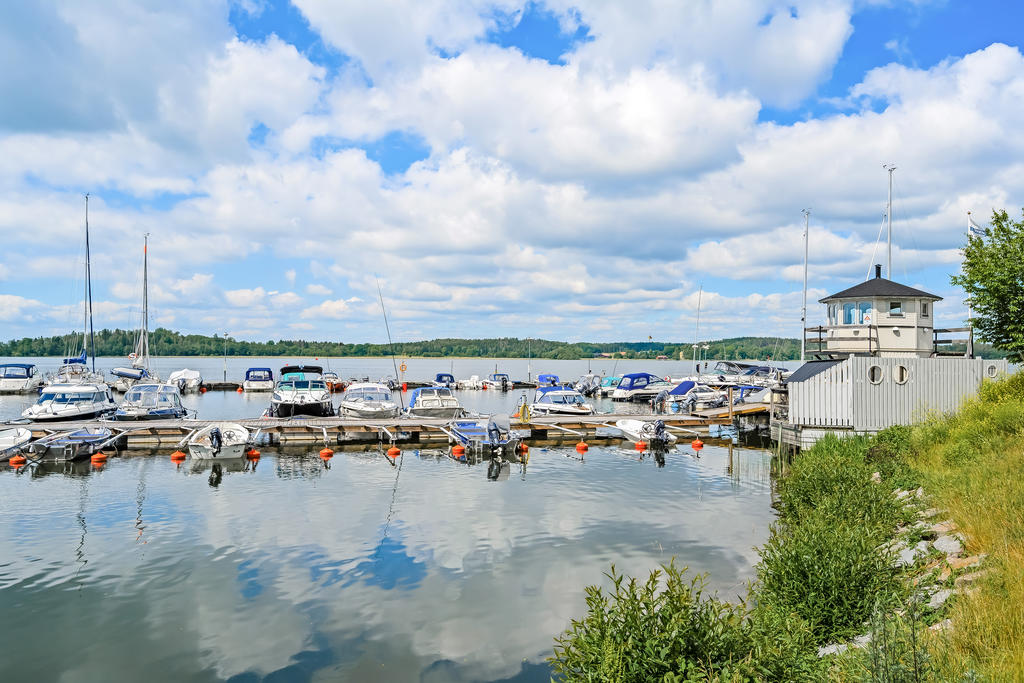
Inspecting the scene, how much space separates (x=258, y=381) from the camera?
7475cm

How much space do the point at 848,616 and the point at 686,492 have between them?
14.9 metres

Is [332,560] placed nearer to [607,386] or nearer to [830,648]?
[830,648]

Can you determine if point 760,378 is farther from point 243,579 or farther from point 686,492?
point 243,579

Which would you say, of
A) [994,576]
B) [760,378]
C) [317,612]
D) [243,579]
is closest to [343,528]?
[243,579]

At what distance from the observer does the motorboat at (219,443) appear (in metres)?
29.0

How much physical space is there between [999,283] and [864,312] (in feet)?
26.2

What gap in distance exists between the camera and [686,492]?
23516mm

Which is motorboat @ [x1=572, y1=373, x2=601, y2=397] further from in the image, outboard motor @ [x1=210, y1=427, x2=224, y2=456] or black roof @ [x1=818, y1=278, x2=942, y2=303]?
outboard motor @ [x1=210, y1=427, x2=224, y2=456]

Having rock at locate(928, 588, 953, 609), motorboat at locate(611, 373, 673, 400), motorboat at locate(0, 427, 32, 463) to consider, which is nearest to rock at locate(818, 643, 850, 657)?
rock at locate(928, 588, 953, 609)

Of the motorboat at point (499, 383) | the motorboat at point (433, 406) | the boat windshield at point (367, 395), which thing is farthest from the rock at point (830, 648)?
the motorboat at point (499, 383)

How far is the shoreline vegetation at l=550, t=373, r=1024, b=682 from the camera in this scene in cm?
634

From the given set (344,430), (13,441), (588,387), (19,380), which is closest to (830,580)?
(344,430)

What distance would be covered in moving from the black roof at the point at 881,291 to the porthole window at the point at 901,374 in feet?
12.2

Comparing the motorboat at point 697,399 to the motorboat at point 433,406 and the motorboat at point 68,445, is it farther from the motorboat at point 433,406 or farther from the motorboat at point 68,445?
the motorboat at point 68,445
